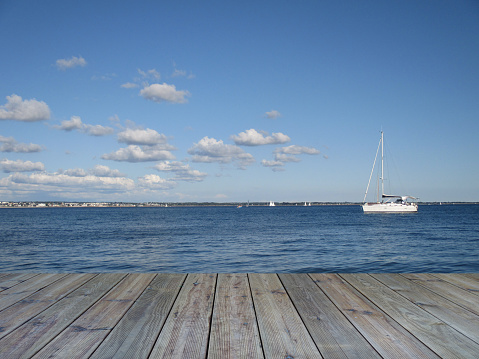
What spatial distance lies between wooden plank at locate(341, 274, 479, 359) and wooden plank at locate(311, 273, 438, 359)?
0.19 ft

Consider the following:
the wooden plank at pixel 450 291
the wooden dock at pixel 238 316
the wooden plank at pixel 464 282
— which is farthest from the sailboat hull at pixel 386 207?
the wooden dock at pixel 238 316

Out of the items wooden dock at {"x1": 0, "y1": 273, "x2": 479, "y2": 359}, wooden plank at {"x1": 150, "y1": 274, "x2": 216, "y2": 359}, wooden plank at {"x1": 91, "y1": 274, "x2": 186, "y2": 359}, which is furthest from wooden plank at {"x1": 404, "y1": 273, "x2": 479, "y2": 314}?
wooden plank at {"x1": 91, "y1": 274, "x2": 186, "y2": 359}

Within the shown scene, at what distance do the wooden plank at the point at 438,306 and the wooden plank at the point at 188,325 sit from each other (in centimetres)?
155

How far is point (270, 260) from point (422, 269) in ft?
17.3

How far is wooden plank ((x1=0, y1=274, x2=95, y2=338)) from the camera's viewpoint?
7.38 ft

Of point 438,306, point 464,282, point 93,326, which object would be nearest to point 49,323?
point 93,326

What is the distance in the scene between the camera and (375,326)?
2.20 meters

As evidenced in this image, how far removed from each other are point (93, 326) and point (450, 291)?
2.80 meters

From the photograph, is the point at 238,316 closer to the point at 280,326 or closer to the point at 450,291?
the point at 280,326

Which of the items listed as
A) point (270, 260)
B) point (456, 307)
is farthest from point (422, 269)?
point (456, 307)

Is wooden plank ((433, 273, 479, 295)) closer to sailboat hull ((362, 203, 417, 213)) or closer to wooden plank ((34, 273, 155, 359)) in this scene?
wooden plank ((34, 273, 155, 359))

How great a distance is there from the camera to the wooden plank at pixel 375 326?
73.2 inches

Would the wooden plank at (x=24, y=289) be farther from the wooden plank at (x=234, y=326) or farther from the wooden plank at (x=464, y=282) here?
the wooden plank at (x=464, y=282)

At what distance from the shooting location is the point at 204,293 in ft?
9.56
